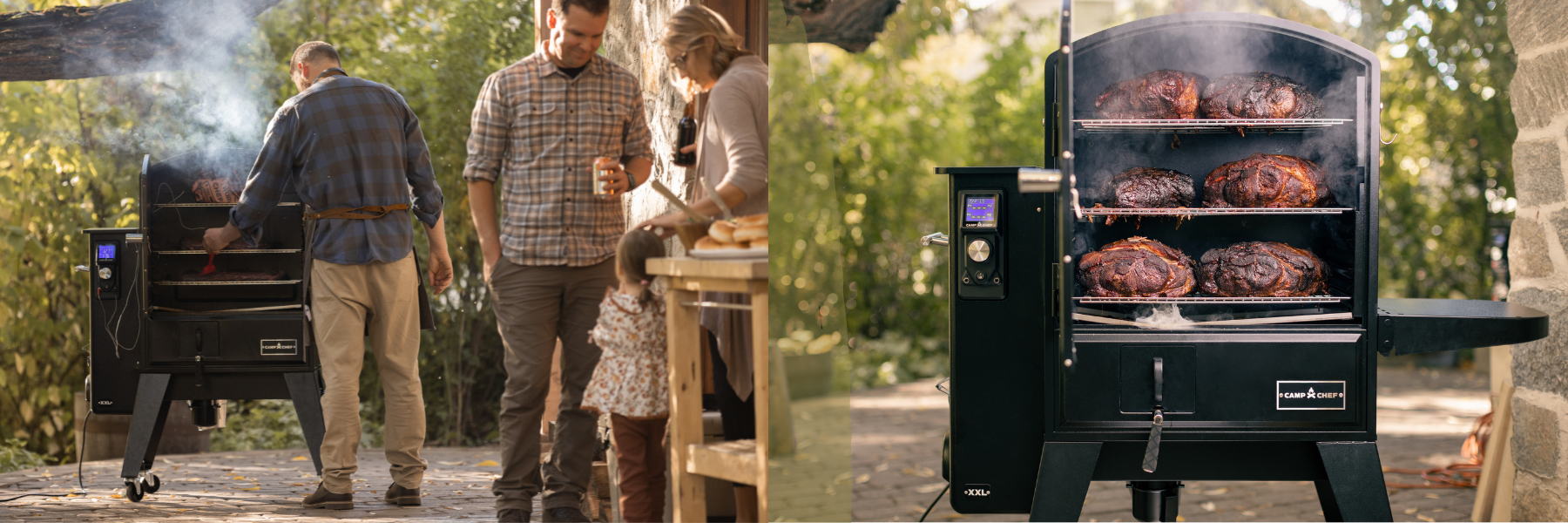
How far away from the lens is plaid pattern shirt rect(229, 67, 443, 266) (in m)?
2.86

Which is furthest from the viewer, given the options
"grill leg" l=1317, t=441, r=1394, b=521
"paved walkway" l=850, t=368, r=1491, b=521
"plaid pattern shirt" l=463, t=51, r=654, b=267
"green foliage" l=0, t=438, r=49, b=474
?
"paved walkway" l=850, t=368, r=1491, b=521

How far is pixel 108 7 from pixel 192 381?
4.25 feet

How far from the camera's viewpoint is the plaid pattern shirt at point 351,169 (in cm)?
286

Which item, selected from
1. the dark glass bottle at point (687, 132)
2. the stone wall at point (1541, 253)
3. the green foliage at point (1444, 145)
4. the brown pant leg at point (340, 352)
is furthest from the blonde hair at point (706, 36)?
the green foliage at point (1444, 145)

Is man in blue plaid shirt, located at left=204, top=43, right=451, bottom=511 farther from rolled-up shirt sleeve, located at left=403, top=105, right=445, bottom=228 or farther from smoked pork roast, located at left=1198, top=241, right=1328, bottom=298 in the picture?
smoked pork roast, located at left=1198, top=241, right=1328, bottom=298

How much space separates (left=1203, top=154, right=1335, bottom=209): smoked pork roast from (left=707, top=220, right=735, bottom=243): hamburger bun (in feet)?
5.80

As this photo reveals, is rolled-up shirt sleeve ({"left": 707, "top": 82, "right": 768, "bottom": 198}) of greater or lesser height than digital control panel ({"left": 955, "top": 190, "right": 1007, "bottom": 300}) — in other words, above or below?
above

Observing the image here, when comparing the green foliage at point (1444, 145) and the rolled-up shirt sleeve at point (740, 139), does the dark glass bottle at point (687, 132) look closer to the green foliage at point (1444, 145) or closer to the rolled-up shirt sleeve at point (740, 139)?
the rolled-up shirt sleeve at point (740, 139)

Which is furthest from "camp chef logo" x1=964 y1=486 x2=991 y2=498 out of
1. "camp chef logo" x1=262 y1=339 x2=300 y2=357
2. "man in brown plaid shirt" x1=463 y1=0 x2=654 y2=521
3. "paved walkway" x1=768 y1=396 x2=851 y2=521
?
"camp chef logo" x1=262 y1=339 x2=300 y2=357

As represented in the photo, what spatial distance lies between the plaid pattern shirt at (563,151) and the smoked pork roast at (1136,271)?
5.39 ft

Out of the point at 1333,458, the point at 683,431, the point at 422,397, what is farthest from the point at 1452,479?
the point at 422,397

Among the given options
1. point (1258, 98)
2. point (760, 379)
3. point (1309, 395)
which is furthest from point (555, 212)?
point (1309, 395)

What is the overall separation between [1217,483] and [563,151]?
162 inches

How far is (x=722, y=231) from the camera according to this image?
262cm
